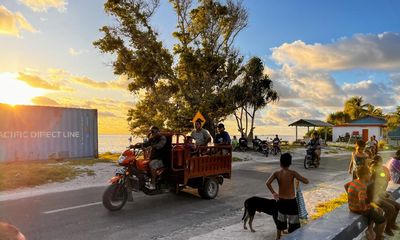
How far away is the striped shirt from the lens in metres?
6.52

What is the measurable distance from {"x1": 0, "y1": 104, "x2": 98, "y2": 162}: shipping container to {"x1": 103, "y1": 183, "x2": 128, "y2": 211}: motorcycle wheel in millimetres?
12877

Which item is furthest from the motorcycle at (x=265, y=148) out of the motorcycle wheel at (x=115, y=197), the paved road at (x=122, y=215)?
the motorcycle wheel at (x=115, y=197)

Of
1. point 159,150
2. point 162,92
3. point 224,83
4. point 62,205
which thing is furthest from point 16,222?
point 224,83

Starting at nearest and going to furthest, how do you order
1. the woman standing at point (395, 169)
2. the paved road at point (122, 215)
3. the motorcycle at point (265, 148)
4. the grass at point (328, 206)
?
the paved road at point (122, 215) < the grass at point (328, 206) < the woman standing at point (395, 169) < the motorcycle at point (265, 148)

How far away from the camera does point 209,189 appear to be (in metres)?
10.9

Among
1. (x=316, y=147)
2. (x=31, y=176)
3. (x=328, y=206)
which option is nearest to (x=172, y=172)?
(x=328, y=206)

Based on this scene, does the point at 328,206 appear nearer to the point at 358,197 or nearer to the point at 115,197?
the point at 358,197

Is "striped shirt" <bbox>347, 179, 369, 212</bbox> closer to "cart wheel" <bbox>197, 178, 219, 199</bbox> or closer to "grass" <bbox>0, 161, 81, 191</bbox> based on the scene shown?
"cart wheel" <bbox>197, 178, 219, 199</bbox>

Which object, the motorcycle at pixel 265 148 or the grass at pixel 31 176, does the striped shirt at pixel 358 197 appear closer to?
the grass at pixel 31 176

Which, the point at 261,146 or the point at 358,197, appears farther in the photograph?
the point at 261,146

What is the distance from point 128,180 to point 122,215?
80cm

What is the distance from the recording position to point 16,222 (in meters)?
A: 8.00

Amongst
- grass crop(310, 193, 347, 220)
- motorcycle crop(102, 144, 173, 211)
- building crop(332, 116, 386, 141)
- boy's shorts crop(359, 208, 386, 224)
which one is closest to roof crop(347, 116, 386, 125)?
building crop(332, 116, 386, 141)

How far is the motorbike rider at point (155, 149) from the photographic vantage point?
31.5 feet
